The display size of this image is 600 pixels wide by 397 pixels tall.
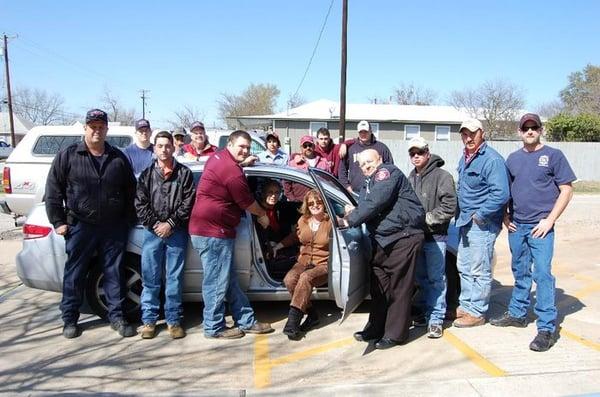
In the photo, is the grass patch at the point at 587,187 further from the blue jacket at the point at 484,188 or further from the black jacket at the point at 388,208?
the black jacket at the point at 388,208

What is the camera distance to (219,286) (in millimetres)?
4473

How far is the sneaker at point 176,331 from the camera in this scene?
4.56m

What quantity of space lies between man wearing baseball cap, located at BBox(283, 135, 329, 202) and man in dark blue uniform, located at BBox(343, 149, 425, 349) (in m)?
1.56

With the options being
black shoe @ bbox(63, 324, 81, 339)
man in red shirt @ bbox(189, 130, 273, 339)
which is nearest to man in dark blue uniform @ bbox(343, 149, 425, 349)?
man in red shirt @ bbox(189, 130, 273, 339)

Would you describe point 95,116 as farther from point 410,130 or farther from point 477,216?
point 410,130

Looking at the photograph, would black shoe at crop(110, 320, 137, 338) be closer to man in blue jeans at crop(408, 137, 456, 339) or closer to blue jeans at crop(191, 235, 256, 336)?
blue jeans at crop(191, 235, 256, 336)

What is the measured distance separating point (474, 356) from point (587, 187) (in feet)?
66.0

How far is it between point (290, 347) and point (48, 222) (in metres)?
2.52

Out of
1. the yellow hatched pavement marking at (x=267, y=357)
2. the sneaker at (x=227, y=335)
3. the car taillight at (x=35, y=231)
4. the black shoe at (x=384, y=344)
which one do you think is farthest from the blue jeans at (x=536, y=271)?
the car taillight at (x=35, y=231)

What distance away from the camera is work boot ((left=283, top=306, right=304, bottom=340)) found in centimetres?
453

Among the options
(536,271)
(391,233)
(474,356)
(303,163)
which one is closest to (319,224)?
(391,233)

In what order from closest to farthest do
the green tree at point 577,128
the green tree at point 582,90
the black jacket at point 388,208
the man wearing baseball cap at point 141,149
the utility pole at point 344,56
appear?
the black jacket at point 388,208 < the man wearing baseball cap at point 141,149 < the utility pole at point 344,56 < the green tree at point 577,128 < the green tree at point 582,90

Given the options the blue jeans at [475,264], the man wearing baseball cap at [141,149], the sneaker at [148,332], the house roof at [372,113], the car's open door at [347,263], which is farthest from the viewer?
the house roof at [372,113]

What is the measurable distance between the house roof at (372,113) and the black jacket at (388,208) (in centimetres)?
2554
